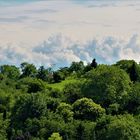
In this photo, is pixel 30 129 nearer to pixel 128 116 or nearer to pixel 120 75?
pixel 128 116

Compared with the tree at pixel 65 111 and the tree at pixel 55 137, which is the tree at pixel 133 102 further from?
the tree at pixel 55 137

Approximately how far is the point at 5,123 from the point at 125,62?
47.4 meters

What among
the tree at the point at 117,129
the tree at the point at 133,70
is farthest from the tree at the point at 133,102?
the tree at the point at 133,70

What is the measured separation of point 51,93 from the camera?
146 metres

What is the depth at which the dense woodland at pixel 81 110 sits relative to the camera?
11241cm

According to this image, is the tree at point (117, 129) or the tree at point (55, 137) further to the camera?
the tree at point (55, 137)

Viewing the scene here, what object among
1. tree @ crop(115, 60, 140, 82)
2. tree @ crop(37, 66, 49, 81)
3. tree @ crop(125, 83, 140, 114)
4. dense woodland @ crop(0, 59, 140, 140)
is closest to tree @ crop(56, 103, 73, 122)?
dense woodland @ crop(0, 59, 140, 140)

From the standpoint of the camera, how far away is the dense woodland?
369 ft

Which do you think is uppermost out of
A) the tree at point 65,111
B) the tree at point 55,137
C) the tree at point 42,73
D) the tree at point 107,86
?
the tree at point 107,86

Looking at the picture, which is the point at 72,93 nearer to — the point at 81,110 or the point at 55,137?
the point at 81,110

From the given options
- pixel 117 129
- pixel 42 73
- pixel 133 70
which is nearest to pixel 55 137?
pixel 117 129

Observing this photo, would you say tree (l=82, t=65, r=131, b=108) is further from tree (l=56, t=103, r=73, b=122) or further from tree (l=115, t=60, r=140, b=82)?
tree (l=115, t=60, r=140, b=82)

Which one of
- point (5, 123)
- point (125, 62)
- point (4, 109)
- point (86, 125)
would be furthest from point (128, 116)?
point (125, 62)

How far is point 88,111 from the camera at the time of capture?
124750 mm
